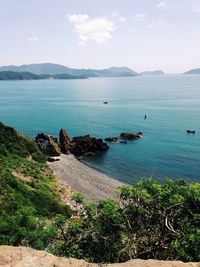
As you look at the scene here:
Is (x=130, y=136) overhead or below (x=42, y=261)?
below

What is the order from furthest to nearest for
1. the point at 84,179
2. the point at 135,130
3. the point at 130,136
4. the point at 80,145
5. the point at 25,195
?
the point at 135,130
the point at 130,136
the point at 80,145
the point at 84,179
the point at 25,195

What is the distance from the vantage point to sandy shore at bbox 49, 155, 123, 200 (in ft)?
188

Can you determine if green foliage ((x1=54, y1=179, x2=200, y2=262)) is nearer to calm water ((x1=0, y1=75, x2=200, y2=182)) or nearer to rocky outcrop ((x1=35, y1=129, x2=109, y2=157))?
calm water ((x1=0, y1=75, x2=200, y2=182))

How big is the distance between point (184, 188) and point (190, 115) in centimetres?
11747

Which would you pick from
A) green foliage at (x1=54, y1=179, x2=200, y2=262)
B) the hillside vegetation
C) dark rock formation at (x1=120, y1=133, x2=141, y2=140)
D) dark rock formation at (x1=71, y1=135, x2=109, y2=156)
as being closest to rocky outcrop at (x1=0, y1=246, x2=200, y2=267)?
the hillside vegetation

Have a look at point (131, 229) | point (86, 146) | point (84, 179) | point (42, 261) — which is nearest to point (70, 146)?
point (86, 146)

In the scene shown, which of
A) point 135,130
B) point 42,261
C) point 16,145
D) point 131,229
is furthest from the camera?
point 135,130

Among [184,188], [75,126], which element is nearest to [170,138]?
[75,126]

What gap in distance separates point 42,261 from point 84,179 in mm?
48686

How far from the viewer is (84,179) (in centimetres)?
6456

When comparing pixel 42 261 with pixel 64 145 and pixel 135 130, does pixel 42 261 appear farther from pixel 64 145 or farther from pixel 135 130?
pixel 135 130

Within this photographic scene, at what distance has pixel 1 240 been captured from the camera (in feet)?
76.7

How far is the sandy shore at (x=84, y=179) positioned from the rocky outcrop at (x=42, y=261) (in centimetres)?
3696

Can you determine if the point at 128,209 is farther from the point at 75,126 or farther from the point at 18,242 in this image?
the point at 75,126
